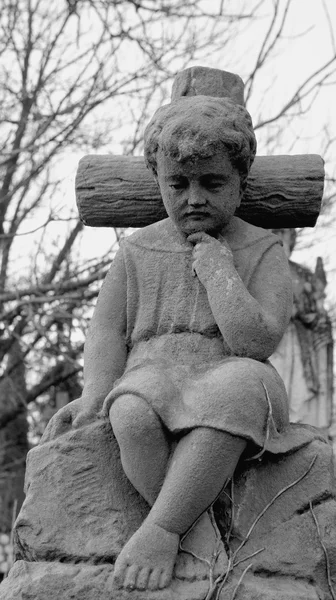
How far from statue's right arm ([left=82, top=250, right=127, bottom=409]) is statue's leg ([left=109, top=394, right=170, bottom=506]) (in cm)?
30

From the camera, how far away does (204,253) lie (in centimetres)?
358

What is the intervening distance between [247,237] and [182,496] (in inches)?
44.7

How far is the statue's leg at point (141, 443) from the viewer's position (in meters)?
3.19

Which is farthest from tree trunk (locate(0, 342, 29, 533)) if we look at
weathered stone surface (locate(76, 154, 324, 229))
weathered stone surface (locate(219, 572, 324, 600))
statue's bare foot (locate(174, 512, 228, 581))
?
weathered stone surface (locate(219, 572, 324, 600))

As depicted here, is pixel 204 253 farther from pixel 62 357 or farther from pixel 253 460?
pixel 62 357

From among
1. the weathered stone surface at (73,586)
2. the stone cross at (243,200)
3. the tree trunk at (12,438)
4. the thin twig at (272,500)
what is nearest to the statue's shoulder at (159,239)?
the stone cross at (243,200)

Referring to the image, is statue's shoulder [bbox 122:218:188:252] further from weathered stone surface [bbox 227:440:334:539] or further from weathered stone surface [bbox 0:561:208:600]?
weathered stone surface [bbox 0:561:208:600]

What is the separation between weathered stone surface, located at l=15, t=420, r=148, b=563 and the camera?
10.6 feet

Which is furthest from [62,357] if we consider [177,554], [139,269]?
[177,554]

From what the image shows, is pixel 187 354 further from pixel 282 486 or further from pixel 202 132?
pixel 202 132

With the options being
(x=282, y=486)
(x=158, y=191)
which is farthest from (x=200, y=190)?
(x=282, y=486)

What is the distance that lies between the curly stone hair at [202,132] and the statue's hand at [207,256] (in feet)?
0.96

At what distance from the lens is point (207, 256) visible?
356 centimetres

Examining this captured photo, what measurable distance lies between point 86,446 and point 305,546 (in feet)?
2.73
